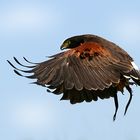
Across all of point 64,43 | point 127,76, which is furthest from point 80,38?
point 127,76

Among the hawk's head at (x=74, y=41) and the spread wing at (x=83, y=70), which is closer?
the spread wing at (x=83, y=70)

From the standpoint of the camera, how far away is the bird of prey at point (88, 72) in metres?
22.4

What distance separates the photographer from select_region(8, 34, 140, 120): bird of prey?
73.4ft

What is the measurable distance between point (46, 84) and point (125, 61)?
153 centimetres

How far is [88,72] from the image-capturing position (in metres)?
22.6

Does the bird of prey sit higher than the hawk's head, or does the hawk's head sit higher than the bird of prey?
the hawk's head

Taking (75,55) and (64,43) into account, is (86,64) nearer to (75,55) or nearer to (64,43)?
(75,55)

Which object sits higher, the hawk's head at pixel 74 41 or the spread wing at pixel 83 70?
the hawk's head at pixel 74 41

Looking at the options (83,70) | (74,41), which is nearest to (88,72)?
(83,70)

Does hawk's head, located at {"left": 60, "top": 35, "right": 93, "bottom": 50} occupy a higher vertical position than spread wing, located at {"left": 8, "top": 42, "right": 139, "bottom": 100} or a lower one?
higher

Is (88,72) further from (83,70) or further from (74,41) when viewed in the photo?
(74,41)

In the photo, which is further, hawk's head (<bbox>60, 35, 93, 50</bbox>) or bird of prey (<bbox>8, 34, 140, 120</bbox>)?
hawk's head (<bbox>60, 35, 93, 50</bbox>)

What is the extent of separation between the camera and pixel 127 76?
2264 cm

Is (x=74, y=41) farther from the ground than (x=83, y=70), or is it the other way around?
(x=74, y=41)
